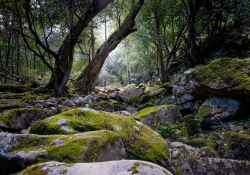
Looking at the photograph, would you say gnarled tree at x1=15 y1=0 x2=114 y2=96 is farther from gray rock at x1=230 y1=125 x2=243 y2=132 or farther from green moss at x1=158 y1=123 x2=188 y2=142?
gray rock at x1=230 y1=125 x2=243 y2=132

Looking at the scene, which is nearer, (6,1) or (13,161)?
(13,161)

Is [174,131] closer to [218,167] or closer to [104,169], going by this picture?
[218,167]

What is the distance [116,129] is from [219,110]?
3681mm

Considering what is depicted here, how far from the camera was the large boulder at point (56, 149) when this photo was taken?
1.60 meters

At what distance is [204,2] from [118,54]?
62.5ft

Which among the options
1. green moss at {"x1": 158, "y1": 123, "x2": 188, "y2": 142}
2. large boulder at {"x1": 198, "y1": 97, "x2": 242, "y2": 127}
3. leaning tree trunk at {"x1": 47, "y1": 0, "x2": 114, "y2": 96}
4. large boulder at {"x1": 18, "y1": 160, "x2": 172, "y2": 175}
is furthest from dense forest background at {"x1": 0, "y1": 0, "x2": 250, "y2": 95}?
large boulder at {"x1": 18, "y1": 160, "x2": 172, "y2": 175}

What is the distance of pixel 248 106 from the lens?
450cm

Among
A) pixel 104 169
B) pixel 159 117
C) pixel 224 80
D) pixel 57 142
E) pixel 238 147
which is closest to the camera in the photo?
pixel 104 169

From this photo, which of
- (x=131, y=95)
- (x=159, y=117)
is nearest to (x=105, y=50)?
(x=131, y=95)

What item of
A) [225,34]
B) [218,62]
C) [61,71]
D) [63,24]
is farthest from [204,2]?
[61,71]

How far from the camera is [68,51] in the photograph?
870 centimetres

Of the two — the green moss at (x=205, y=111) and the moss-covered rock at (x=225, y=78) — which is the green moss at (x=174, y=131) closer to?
the green moss at (x=205, y=111)

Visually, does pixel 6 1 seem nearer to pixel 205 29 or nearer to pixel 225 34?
pixel 205 29

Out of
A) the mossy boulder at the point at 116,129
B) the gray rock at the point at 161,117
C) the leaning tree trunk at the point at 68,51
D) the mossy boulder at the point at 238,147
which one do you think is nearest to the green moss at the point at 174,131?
the gray rock at the point at 161,117
